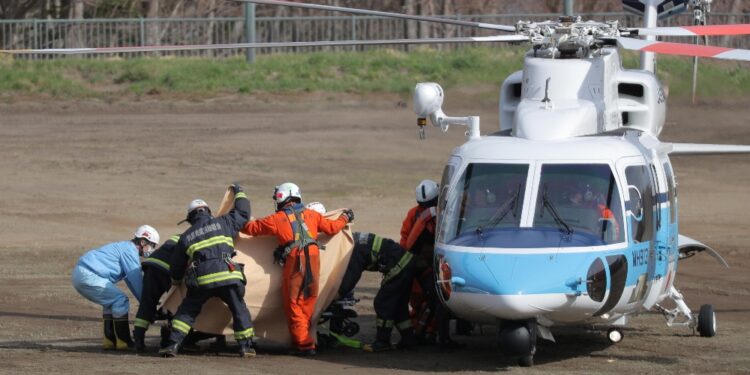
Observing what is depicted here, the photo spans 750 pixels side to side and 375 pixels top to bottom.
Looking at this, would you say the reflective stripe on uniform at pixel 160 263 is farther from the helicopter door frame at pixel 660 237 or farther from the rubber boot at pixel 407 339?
the helicopter door frame at pixel 660 237

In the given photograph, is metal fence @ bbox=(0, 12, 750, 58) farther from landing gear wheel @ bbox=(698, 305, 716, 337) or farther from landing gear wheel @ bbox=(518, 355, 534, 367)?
landing gear wheel @ bbox=(518, 355, 534, 367)

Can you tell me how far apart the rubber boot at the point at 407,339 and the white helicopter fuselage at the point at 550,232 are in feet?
4.63

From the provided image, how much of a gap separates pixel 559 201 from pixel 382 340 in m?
2.38

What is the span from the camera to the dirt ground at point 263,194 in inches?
506

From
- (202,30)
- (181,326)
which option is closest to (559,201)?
(181,326)

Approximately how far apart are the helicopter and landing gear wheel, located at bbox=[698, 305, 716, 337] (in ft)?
0.07

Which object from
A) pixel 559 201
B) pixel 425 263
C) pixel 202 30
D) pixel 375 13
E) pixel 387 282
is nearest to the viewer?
pixel 559 201

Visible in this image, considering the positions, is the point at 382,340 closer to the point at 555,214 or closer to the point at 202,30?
the point at 555,214

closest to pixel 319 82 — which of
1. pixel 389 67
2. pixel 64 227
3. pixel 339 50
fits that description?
pixel 389 67

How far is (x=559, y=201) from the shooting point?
11977mm

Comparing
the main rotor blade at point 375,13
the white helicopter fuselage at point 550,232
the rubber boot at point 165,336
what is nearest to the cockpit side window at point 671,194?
the white helicopter fuselage at point 550,232

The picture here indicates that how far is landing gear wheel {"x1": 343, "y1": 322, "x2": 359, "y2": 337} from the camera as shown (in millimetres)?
13719

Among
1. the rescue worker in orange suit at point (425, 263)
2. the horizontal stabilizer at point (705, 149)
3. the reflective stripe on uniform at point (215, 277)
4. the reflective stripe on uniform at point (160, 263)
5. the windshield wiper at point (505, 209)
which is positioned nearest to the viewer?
the windshield wiper at point (505, 209)

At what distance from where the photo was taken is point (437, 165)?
88.2 ft
